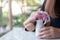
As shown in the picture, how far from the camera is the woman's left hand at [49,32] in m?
0.76

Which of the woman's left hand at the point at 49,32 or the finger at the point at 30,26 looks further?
the finger at the point at 30,26

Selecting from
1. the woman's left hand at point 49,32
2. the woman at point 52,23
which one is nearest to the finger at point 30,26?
the woman at point 52,23

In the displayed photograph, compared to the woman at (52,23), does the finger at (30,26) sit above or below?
below

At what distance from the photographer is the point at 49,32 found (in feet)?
2.58

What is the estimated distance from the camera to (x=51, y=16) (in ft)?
2.99

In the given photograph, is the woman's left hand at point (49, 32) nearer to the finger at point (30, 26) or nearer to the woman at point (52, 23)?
the woman at point (52, 23)

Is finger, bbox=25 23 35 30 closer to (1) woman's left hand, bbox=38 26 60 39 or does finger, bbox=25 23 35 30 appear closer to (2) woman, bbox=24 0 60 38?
(2) woman, bbox=24 0 60 38

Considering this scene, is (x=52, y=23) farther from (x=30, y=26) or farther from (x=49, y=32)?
(x=30, y=26)

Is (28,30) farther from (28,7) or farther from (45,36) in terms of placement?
(28,7)

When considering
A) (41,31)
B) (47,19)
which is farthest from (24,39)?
(47,19)

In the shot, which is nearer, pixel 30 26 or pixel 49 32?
pixel 49 32

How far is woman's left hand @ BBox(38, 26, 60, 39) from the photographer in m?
0.76

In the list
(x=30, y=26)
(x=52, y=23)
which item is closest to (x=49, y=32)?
(x=52, y=23)

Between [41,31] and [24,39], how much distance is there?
0.12 metres
